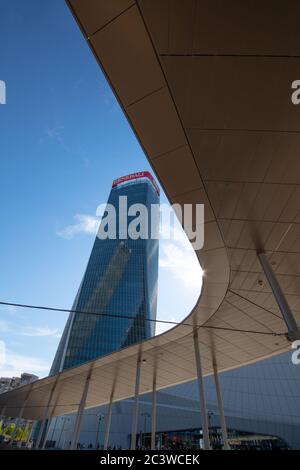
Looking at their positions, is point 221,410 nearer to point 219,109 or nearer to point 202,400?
point 202,400

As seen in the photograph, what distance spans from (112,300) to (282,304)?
85.6 metres

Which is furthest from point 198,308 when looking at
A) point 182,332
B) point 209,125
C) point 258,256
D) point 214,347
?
point 209,125

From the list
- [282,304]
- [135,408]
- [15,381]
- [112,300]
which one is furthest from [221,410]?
[15,381]

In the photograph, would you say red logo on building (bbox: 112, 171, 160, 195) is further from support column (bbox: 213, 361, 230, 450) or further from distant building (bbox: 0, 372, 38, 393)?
support column (bbox: 213, 361, 230, 450)

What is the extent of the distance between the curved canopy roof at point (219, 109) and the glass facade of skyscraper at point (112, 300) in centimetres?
6641

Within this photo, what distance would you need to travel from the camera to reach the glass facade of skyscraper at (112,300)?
7888cm

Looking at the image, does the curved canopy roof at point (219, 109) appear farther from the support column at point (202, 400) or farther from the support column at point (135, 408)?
the support column at point (135, 408)

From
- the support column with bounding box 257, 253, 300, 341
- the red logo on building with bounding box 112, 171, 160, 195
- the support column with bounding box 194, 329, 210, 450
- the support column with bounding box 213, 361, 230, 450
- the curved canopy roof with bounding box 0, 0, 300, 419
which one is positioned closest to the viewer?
the curved canopy roof with bounding box 0, 0, 300, 419

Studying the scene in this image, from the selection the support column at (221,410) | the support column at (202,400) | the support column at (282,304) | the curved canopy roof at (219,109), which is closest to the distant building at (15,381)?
the support column at (221,410)

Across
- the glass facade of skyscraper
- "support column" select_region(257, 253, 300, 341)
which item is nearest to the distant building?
the glass facade of skyscraper

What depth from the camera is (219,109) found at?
12.4 feet

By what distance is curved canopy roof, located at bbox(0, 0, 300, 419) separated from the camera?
299cm

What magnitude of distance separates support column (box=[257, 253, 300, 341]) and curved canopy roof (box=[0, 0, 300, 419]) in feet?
1.06

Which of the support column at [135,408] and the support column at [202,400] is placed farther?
the support column at [135,408]
